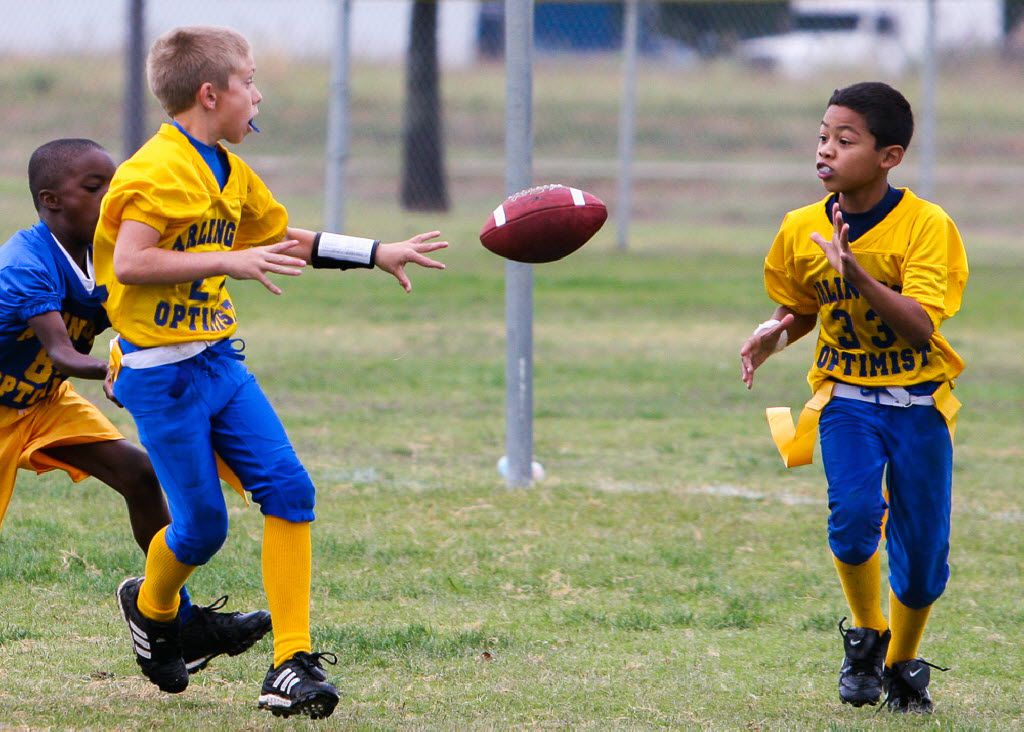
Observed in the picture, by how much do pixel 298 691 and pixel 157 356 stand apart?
3.00 ft

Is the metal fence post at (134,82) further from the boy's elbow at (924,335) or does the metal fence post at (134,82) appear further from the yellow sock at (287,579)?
the boy's elbow at (924,335)

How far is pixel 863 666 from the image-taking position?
163 inches

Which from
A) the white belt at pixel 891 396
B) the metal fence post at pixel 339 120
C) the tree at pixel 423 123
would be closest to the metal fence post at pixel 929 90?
the metal fence post at pixel 339 120

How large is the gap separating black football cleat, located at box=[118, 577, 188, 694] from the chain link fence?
37.1ft

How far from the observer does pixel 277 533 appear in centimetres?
386

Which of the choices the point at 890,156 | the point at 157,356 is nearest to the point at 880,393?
the point at 890,156

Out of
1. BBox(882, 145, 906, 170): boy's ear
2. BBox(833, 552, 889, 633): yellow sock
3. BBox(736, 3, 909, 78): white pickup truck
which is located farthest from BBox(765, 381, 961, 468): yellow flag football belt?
BBox(736, 3, 909, 78): white pickup truck

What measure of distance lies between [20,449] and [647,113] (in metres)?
19.2

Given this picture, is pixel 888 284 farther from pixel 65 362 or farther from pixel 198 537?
pixel 65 362

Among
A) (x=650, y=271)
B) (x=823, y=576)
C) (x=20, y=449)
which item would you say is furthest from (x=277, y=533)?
(x=650, y=271)

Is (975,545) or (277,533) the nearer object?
(277,533)

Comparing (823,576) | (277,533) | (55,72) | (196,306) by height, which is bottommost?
(823,576)

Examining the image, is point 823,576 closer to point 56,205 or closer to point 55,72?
point 56,205

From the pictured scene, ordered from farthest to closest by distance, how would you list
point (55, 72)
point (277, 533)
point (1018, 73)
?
point (1018, 73) → point (55, 72) → point (277, 533)
